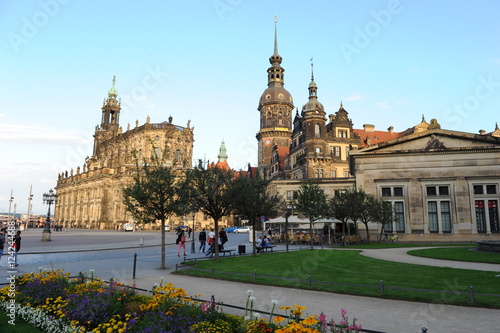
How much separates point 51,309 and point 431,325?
10.2 m

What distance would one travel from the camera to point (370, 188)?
42344mm

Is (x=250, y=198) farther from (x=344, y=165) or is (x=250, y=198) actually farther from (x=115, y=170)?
(x=115, y=170)

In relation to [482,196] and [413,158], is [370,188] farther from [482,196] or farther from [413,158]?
[482,196]

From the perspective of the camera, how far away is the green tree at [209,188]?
21.5 metres

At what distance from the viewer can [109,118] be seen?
123625 mm

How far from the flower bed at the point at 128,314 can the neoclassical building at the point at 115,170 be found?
7248cm

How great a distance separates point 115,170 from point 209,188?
82.6m

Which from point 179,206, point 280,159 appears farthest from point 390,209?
point 280,159

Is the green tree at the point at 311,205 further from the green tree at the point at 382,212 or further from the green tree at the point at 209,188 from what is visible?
the green tree at the point at 209,188

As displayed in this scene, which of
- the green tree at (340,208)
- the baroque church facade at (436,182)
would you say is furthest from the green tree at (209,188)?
the baroque church facade at (436,182)

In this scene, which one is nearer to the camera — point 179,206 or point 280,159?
point 179,206

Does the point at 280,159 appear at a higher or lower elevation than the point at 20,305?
higher

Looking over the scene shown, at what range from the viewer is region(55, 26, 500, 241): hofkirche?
130 feet

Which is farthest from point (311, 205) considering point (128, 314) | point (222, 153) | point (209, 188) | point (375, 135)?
point (222, 153)
